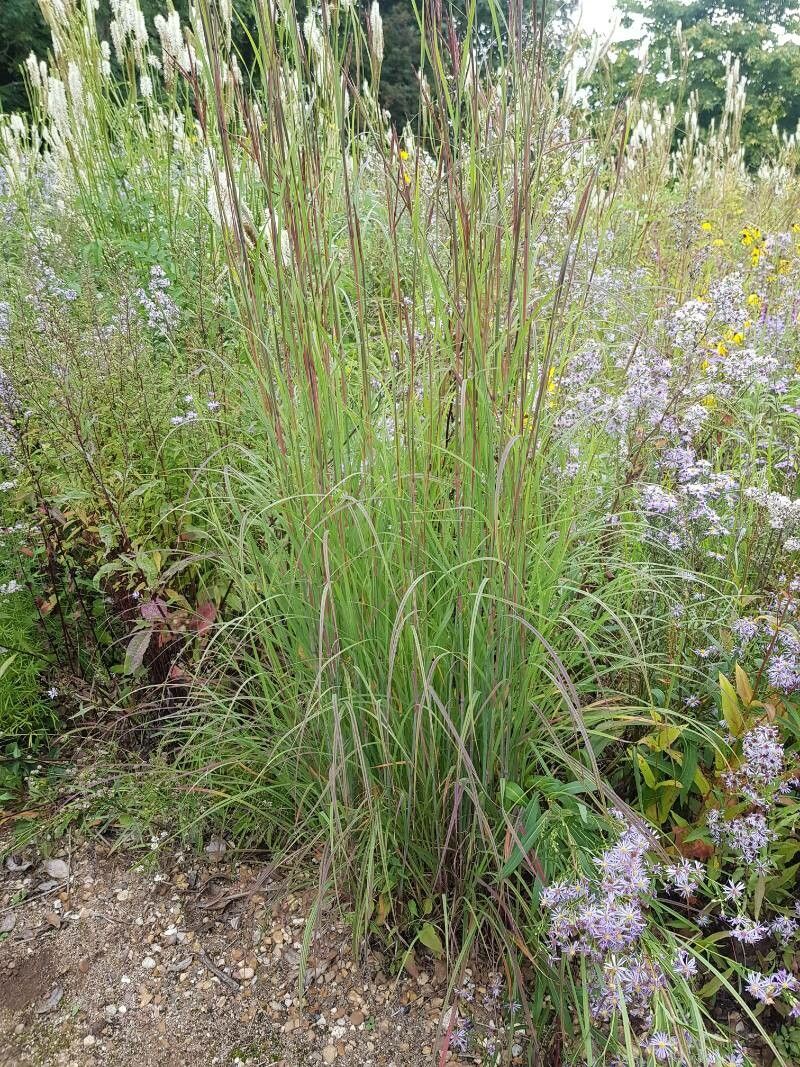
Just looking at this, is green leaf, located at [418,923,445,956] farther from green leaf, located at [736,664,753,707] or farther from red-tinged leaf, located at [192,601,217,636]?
red-tinged leaf, located at [192,601,217,636]

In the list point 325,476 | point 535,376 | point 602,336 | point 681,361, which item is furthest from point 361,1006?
point 602,336

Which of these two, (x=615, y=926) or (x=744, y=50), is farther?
(x=744, y=50)

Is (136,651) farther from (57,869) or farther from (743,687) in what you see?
(743,687)

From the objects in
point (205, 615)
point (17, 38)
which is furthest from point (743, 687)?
point (17, 38)

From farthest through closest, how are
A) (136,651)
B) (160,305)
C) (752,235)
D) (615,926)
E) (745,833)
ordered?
(752,235) → (160,305) → (136,651) → (745,833) → (615,926)

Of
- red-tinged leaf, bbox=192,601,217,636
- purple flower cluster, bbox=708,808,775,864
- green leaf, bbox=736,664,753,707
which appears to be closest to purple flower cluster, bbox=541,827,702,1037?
purple flower cluster, bbox=708,808,775,864

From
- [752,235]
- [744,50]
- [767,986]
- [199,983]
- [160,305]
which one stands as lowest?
[199,983]

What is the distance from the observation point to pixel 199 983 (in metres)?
1.60

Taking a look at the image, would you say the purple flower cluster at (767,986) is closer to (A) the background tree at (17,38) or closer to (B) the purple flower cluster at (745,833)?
(B) the purple flower cluster at (745,833)

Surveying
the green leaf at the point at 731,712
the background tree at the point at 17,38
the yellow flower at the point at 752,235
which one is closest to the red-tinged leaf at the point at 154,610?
the green leaf at the point at 731,712

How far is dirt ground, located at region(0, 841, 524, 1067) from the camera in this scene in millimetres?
1463

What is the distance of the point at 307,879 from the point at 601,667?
0.88m

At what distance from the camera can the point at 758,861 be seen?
1320 mm

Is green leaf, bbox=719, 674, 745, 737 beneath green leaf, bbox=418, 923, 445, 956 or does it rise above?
above
